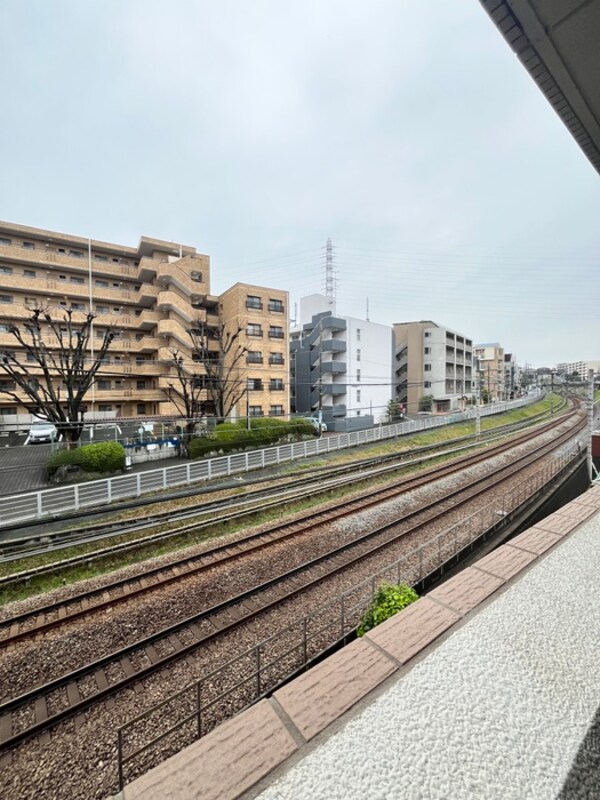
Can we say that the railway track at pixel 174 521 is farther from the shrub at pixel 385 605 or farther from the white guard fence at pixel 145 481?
the shrub at pixel 385 605

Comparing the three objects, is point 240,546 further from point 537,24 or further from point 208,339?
point 208,339

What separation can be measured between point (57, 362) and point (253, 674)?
28.2 metres

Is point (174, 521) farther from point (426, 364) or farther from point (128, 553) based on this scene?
point (426, 364)

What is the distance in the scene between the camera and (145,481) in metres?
14.4

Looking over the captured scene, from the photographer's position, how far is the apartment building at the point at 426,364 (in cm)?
4356

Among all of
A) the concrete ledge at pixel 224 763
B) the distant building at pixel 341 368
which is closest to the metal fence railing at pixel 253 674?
the concrete ledge at pixel 224 763

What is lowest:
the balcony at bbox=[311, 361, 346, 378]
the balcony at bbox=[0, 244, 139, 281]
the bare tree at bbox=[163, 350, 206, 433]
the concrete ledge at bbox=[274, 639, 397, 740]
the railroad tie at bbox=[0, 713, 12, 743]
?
the railroad tie at bbox=[0, 713, 12, 743]

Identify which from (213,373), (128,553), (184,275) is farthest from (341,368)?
(128,553)

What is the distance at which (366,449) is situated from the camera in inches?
879

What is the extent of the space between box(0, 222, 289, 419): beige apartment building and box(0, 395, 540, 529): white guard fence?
782cm

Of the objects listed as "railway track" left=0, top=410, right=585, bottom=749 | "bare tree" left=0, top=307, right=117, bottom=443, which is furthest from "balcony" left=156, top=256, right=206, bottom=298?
"railway track" left=0, top=410, right=585, bottom=749

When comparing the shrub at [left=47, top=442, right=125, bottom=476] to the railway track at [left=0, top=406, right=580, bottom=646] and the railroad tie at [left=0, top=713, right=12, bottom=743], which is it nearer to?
the railway track at [left=0, top=406, right=580, bottom=646]

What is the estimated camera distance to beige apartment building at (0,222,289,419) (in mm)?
25953

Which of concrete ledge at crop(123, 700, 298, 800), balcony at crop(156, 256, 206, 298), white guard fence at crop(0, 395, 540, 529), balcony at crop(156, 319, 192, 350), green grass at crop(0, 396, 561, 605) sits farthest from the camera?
balcony at crop(156, 256, 206, 298)
